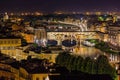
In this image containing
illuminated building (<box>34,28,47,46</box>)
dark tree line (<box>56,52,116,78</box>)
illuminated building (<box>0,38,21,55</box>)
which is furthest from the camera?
illuminated building (<box>34,28,47,46</box>)

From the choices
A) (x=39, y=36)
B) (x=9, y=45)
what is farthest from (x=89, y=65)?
(x=39, y=36)

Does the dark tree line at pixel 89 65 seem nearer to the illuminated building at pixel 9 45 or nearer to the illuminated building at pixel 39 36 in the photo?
the illuminated building at pixel 9 45

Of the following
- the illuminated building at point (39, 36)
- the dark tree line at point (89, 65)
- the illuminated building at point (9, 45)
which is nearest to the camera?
the dark tree line at point (89, 65)

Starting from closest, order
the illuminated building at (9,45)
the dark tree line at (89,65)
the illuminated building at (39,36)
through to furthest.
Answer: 1. the dark tree line at (89,65)
2. the illuminated building at (9,45)
3. the illuminated building at (39,36)

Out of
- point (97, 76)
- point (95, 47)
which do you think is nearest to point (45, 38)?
point (95, 47)

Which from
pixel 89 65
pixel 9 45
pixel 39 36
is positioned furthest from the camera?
pixel 39 36

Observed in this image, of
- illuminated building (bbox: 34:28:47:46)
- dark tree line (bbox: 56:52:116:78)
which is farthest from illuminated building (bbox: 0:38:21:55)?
dark tree line (bbox: 56:52:116:78)

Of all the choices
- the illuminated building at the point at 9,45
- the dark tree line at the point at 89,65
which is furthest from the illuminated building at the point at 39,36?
the dark tree line at the point at 89,65

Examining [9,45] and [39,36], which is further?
[39,36]

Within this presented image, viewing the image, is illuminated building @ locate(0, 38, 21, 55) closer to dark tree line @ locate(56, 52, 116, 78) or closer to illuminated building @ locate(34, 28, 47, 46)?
illuminated building @ locate(34, 28, 47, 46)

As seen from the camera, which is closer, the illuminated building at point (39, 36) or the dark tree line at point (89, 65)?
the dark tree line at point (89, 65)

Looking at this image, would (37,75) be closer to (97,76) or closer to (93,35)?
(97,76)

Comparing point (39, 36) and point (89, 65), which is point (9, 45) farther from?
point (89, 65)
